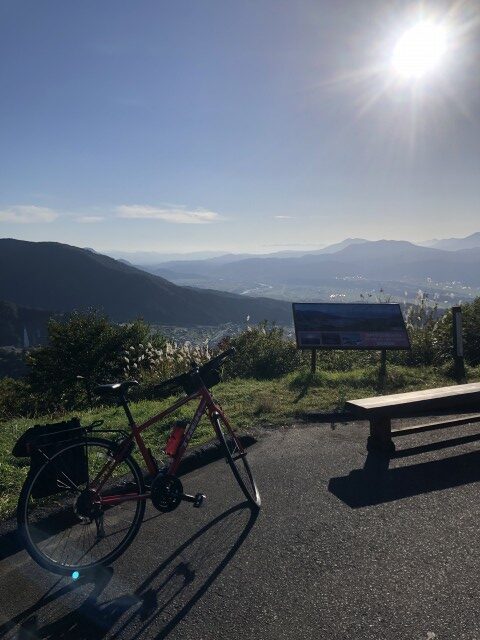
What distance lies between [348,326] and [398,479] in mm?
5403

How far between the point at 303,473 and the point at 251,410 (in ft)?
7.93

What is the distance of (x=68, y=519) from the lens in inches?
158

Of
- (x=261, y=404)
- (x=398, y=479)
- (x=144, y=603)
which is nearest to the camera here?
(x=144, y=603)

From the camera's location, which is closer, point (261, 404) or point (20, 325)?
point (261, 404)

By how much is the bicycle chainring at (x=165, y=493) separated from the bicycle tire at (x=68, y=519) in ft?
0.42

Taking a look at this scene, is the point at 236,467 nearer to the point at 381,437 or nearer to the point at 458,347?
the point at 381,437

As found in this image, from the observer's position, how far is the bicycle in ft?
11.0

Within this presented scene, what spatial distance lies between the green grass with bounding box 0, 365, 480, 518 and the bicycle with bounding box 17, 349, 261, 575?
25.1 inches

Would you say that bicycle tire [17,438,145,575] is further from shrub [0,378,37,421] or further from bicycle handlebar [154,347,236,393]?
shrub [0,378,37,421]

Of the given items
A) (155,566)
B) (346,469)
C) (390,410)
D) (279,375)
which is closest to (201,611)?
(155,566)

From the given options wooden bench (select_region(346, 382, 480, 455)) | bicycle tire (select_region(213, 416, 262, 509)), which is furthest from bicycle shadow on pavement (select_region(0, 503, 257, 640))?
wooden bench (select_region(346, 382, 480, 455))

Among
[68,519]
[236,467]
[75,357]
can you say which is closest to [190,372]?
[236,467]

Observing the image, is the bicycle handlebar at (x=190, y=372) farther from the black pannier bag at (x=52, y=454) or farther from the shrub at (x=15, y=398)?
Answer: the shrub at (x=15, y=398)

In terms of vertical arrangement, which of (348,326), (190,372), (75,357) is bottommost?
(75,357)
